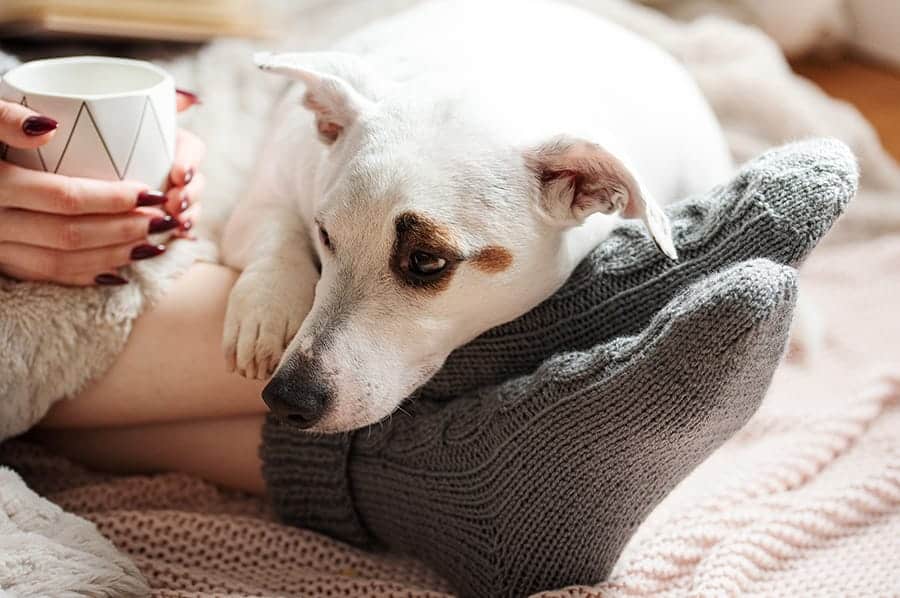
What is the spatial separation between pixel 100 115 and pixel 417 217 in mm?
426

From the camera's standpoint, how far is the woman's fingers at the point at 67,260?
1.25m

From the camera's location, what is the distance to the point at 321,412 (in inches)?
42.8

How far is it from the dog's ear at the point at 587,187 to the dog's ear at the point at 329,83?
0.78 ft

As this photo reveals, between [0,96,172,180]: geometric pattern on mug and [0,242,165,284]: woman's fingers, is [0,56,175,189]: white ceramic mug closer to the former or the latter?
[0,96,172,180]: geometric pattern on mug

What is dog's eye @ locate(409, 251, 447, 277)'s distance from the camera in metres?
1.08

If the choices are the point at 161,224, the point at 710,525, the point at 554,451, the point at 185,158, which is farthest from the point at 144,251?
the point at 710,525

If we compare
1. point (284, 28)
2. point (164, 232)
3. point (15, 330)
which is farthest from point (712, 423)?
point (284, 28)

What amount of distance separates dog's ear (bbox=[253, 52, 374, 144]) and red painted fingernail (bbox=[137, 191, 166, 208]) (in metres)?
0.23

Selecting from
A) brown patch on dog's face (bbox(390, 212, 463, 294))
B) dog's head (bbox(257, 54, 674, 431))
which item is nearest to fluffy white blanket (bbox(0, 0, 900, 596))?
dog's head (bbox(257, 54, 674, 431))

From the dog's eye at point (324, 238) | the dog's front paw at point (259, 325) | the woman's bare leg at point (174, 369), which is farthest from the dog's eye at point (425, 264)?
the woman's bare leg at point (174, 369)

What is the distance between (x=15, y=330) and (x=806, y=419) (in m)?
1.15

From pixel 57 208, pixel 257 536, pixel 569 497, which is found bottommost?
pixel 257 536

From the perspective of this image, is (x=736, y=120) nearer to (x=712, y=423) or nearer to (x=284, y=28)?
(x=284, y=28)

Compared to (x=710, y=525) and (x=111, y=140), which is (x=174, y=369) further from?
(x=710, y=525)
